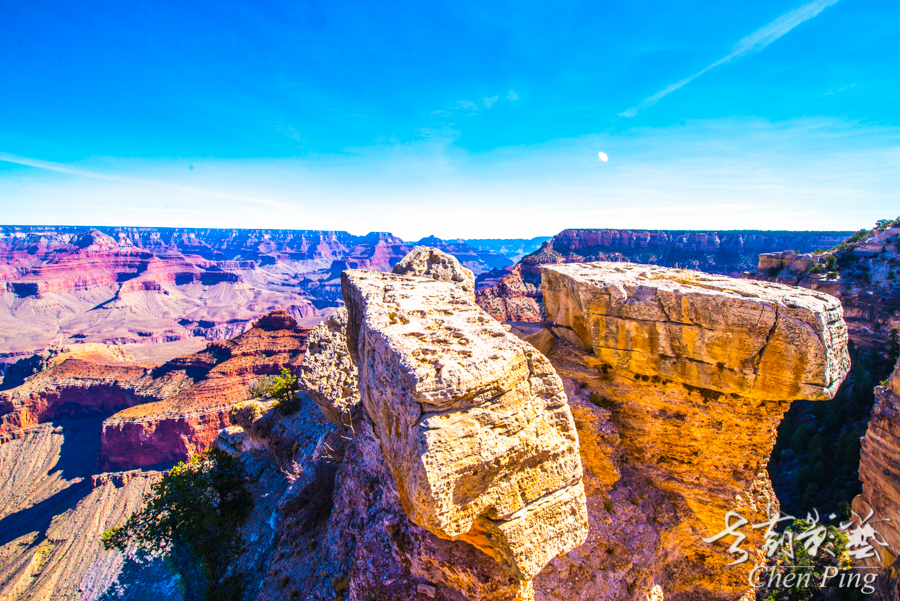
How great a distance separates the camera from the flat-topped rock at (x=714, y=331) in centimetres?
568

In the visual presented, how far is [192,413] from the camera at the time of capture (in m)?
39.2

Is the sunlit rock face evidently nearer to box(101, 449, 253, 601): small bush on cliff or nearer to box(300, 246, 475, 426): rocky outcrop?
box(300, 246, 475, 426): rocky outcrop

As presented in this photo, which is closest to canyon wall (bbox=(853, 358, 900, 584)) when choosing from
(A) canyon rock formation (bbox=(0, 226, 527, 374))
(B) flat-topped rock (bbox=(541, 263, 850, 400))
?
(B) flat-topped rock (bbox=(541, 263, 850, 400))

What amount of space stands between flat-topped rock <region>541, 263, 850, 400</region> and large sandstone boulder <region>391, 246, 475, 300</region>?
3726 mm

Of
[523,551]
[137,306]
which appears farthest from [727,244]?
[137,306]

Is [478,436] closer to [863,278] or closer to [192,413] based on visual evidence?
[863,278]

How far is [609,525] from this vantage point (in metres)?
7.54

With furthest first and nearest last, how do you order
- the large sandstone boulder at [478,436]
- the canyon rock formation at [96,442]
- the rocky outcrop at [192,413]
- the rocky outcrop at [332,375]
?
1. the rocky outcrop at [192,413]
2. the canyon rock formation at [96,442]
3. the rocky outcrop at [332,375]
4. the large sandstone boulder at [478,436]

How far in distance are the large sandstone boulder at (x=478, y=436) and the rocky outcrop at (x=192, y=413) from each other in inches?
1771

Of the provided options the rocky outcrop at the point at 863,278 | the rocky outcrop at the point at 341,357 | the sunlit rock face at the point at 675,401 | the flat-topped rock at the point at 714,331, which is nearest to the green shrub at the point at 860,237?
the rocky outcrop at the point at 863,278

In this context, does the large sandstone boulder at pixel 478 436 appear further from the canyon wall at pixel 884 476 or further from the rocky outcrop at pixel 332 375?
the canyon wall at pixel 884 476

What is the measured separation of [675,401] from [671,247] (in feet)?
293

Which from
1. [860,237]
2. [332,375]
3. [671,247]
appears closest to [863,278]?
[860,237]

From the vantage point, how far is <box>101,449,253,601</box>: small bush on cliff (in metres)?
11.9
